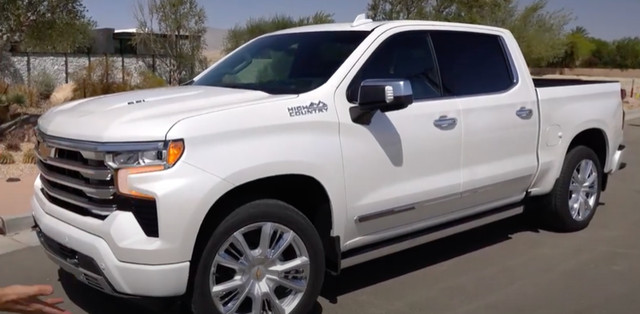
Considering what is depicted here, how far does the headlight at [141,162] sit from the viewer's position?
3.74m

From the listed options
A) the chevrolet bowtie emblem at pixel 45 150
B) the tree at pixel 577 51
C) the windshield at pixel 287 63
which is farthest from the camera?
the tree at pixel 577 51

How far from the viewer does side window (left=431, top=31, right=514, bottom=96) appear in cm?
544

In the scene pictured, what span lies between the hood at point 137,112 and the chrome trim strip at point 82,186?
0.26 m

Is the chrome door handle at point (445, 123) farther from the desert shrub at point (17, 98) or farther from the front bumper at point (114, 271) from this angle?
the desert shrub at point (17, 98)

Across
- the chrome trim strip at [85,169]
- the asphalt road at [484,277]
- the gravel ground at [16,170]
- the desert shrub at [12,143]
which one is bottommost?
the asphalt road at [484,277]

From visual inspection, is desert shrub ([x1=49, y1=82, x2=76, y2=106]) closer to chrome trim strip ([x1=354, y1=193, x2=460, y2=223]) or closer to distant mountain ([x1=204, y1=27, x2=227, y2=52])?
distant mountain ([x1=204, y1=27, x2=227, y2=52])

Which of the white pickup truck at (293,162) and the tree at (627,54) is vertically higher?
the tree at (627,54)

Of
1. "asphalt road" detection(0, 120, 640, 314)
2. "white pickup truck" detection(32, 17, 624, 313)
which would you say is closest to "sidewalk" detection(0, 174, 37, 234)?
"asphalt road" detection(0, 120, 640, 314)

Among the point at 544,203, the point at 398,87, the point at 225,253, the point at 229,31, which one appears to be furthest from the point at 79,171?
the point at 229,31

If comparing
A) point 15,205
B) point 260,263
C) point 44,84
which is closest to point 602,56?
point 44,84

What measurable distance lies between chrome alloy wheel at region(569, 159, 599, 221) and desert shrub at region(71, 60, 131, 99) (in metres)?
10.0

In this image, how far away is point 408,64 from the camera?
205 inches

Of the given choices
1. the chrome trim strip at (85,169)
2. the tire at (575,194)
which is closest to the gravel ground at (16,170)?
the chrome trim strip at (85,169)

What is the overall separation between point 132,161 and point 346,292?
7.01ft
